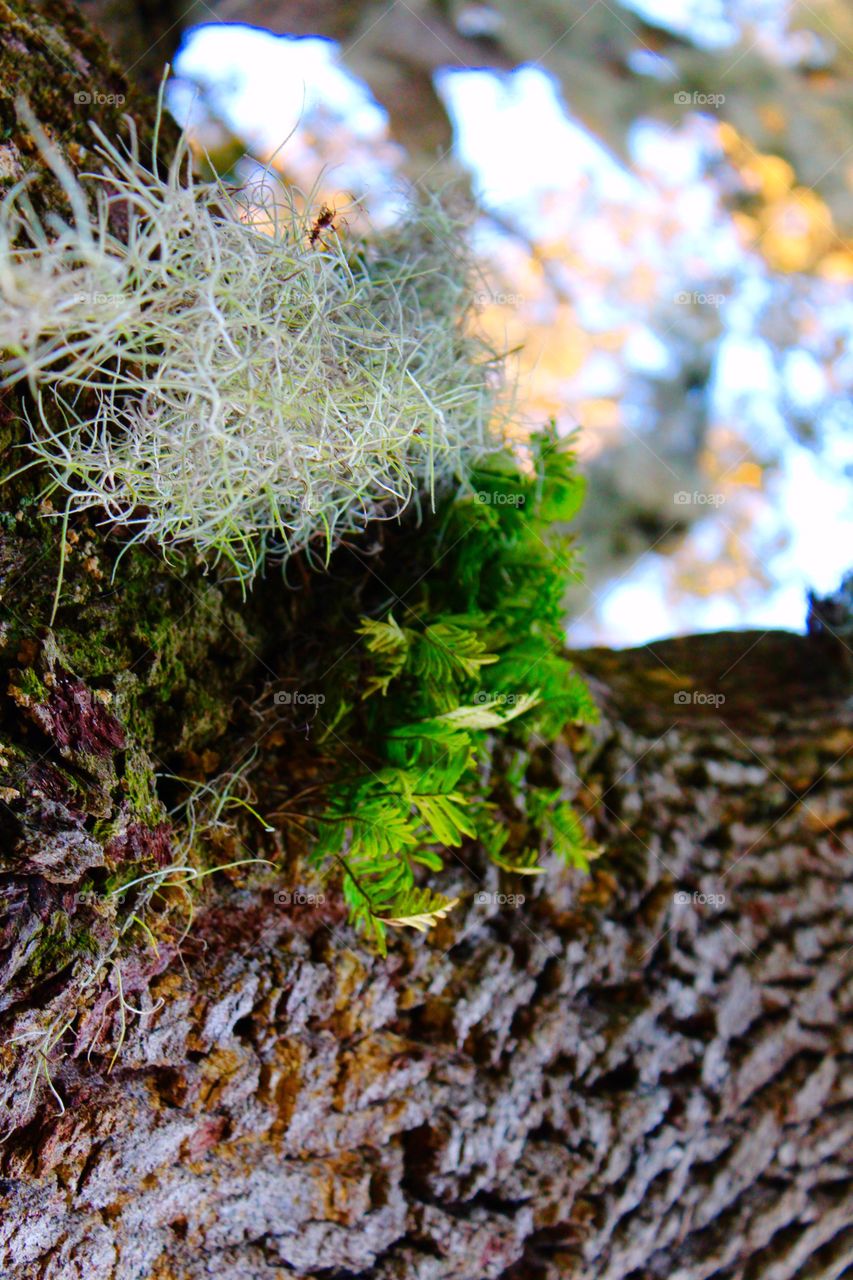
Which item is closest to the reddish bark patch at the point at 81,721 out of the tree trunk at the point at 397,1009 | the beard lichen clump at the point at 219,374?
the tree trunk at the point at 397,1009

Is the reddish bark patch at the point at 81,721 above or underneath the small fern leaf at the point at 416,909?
underneath

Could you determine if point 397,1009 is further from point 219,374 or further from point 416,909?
point 219,374

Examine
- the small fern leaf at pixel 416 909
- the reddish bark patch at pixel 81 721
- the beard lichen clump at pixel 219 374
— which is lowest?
the reddish bark patch at pixel 81 721

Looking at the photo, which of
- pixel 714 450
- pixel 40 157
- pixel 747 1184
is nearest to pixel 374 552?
pixel 40 157

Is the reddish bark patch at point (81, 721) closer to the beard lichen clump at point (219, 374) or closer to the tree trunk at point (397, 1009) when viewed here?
the tree trunk at point (397, 1009)

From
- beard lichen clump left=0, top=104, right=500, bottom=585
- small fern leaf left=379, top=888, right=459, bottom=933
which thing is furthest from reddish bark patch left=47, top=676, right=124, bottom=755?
small fern leaf left=379, top=888, right=459, bottom=933

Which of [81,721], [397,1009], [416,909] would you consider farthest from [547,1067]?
[81,721]

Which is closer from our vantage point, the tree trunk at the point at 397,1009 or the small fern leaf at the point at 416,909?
the tree trunk at the point at 397,1009

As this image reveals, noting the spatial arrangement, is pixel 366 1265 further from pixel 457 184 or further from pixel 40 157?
pixel 457 184
